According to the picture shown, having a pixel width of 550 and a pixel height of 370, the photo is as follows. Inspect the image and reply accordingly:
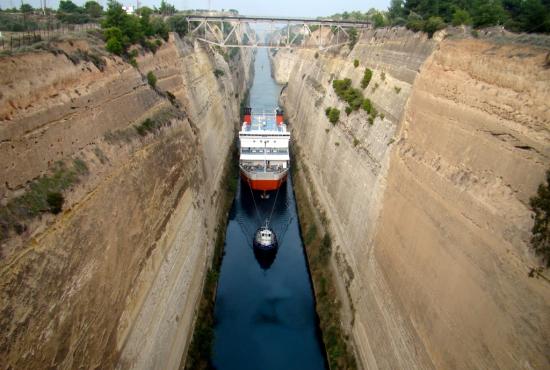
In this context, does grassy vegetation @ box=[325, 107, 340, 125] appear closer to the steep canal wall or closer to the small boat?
A: the small boat

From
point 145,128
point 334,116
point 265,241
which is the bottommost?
point 265,241

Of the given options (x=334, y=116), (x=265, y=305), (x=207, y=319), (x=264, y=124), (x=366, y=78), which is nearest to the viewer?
(x=207, y=319)

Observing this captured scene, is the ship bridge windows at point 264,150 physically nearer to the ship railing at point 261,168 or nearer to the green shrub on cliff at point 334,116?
the ship railing at point 261,168

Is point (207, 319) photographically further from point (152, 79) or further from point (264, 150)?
point (264, 150)

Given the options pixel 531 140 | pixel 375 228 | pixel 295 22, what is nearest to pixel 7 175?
pixel 531 140

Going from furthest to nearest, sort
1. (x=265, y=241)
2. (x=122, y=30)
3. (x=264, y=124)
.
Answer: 1. (x=264, y=124)
2. (x=265, y=241)
3. (x=122, y=30)

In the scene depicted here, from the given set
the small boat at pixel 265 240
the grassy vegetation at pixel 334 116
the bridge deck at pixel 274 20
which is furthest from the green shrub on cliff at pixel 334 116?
the bridge deck at pixel 274 20

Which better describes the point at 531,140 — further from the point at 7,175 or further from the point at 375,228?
the point at 7,175

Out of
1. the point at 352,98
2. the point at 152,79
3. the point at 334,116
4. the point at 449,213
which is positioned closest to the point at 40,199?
the point at 449,213
